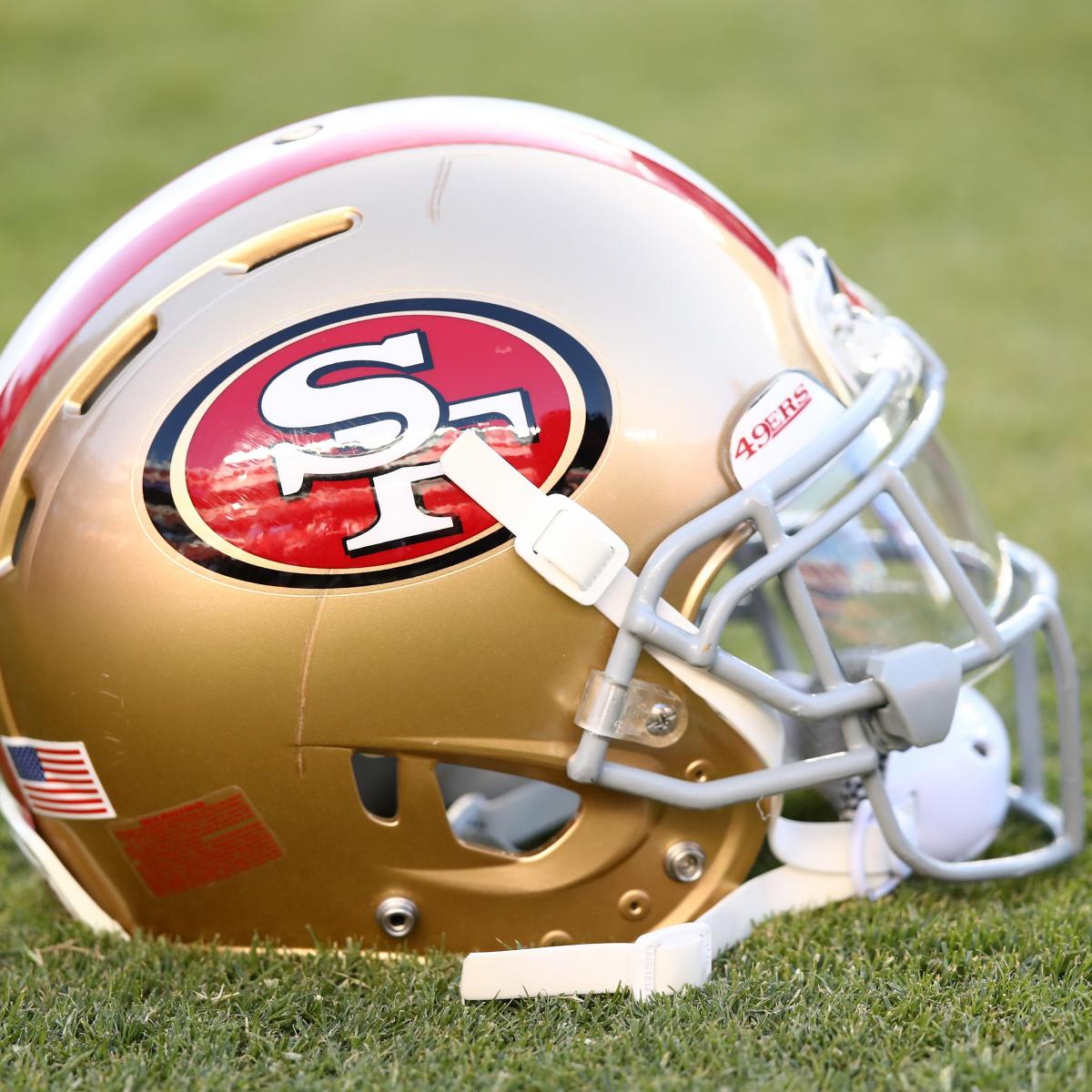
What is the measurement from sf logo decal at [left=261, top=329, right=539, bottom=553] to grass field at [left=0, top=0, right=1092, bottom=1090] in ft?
2.05

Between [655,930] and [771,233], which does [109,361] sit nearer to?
[655,930]

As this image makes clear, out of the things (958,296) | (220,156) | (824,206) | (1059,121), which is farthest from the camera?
(1059,121)

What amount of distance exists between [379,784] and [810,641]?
24.2 inches

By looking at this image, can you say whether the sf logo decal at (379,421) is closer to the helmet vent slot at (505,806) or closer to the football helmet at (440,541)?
the football helmet at (440,541)

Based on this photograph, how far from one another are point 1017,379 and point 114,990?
418 centimetres

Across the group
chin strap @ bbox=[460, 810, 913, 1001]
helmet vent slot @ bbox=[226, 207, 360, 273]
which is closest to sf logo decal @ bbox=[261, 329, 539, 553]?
helmet vent slot @ bbox=[226, 207, 360, 273]

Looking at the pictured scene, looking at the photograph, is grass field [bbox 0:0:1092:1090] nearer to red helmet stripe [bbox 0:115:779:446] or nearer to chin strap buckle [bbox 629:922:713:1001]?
chin strap buckle [bbox 629:922:713:1001]

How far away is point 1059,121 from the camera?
8.34 m

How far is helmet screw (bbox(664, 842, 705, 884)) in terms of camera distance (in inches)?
73.2

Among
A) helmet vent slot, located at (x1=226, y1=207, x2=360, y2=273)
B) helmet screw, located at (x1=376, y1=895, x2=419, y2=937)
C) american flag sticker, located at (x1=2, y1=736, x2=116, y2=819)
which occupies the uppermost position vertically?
helmet vent slot, located at (x1=226, y1=207, x2=360, y2=273)

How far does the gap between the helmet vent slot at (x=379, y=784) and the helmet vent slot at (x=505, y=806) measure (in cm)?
28

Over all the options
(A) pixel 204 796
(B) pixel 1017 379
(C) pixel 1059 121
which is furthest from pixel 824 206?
(A) pixel 204 796

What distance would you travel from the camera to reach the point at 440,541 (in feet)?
5.58

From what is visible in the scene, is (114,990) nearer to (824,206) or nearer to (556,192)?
(556,192)
